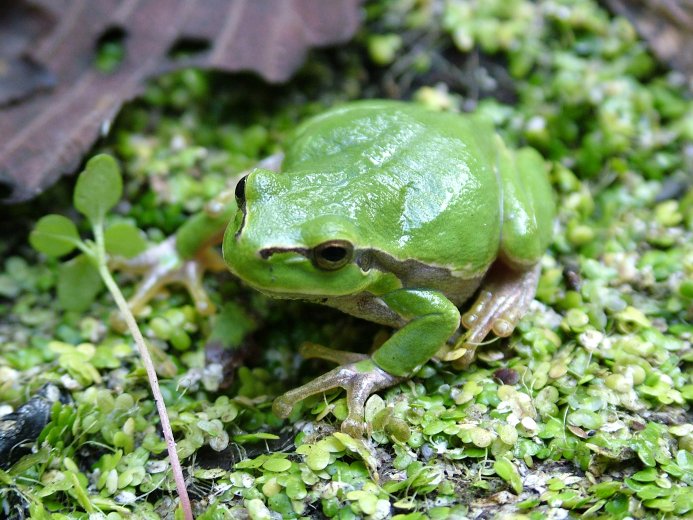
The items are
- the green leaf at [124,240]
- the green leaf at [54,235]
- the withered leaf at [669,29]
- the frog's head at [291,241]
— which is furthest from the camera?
the withered leaf at [669,29]

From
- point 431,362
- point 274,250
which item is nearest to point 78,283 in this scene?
point 274,250

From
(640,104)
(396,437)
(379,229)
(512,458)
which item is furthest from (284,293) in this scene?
(640,104)

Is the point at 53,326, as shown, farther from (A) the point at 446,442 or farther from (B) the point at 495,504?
(B) the point at 495,504

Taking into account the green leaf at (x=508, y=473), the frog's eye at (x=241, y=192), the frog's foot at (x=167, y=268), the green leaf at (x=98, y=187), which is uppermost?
the frog's eye at (x=241, y=192)

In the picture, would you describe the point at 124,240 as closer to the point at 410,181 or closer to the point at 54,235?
the point at 54,235

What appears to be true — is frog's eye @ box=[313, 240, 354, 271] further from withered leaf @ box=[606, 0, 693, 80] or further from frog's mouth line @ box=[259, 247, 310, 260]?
withered leaf @ box=[606, 0, 693, 80]

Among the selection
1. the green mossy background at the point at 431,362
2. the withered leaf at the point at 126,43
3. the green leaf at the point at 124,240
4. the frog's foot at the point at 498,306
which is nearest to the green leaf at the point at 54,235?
the green leaf at the point at 124,240

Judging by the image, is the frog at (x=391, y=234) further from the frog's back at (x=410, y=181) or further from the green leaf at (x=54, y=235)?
the green leaf at (x=54, y=235)
